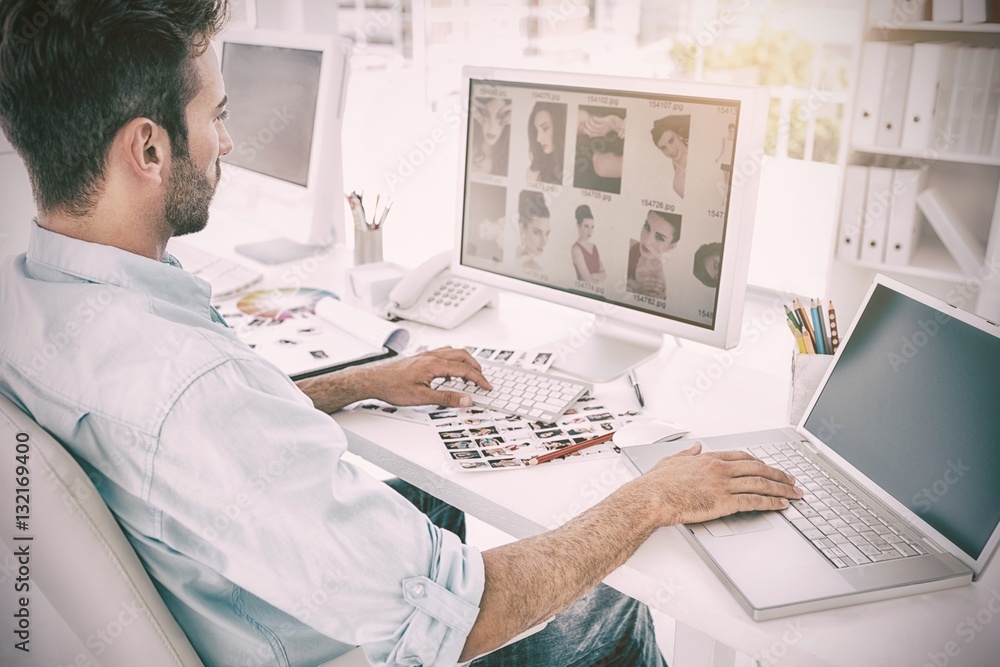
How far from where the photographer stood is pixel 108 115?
849 mm

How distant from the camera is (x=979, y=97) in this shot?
8.04 ft

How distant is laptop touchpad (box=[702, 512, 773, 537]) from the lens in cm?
93

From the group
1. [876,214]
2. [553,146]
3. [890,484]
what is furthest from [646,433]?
[876,214]

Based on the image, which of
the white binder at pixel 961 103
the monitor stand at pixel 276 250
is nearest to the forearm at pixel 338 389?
the monitor stand at pixel 276 250

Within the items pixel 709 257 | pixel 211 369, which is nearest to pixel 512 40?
pixel 709 257

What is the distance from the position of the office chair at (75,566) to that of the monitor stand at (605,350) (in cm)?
83

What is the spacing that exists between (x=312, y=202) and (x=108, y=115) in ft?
3.65

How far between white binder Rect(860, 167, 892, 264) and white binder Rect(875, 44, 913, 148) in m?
0.10

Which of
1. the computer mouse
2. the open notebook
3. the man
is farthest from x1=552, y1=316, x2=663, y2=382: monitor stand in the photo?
the man

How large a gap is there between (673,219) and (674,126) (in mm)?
147

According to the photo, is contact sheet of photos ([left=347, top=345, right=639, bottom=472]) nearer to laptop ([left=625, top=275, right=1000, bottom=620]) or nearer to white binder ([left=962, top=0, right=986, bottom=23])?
laptop ([left=625, top=275, right=1000, bottom=620])

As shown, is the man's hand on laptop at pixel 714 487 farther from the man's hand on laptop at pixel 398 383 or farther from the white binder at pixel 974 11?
the white binder at pixel 974 11

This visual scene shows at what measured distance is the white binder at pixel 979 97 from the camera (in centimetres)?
241

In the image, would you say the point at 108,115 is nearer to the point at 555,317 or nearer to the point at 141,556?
the point at 141,556
